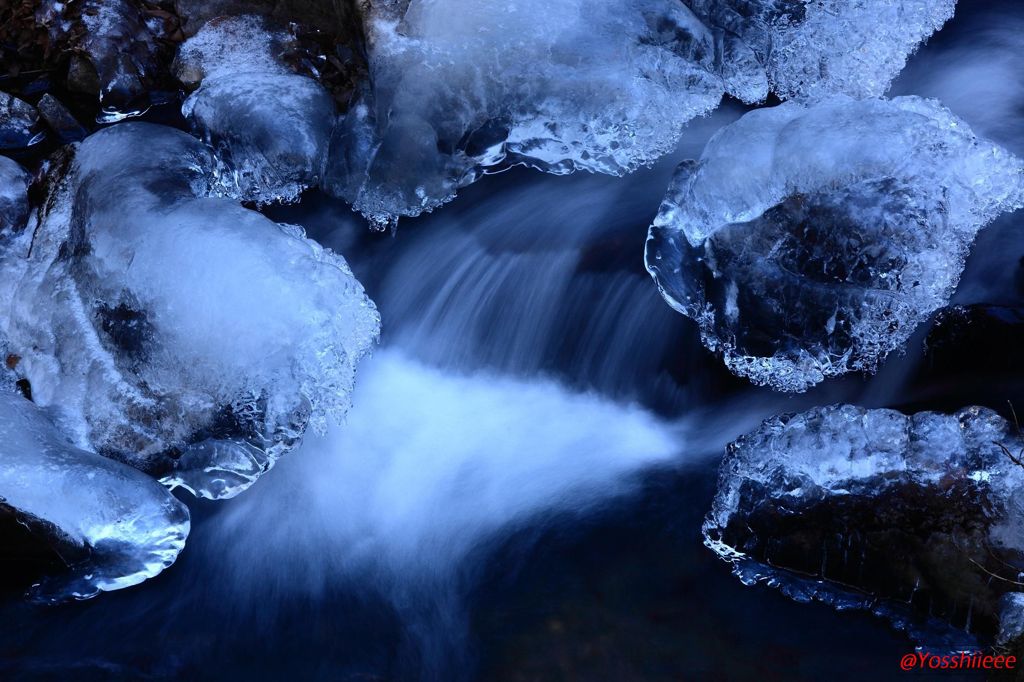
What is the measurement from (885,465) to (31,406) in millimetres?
3521

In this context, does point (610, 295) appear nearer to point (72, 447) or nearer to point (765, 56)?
point (765, 56)

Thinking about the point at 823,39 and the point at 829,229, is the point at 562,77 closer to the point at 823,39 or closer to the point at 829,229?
the point at 823,39

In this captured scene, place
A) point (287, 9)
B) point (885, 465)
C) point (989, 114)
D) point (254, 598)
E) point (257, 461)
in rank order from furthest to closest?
point (287, 9) → point (989, 114) → point (257, 461) → point (254, 598) → point (885, 465)

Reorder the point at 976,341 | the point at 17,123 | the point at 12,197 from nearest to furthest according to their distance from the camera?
the point at 976,341, the point at 12,197, the point at 17,123

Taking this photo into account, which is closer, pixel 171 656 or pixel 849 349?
pixel 171 656

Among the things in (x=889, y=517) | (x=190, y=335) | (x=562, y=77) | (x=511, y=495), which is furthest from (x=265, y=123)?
(x=889, y=517)

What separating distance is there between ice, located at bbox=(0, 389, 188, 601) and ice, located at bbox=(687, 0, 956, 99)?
3.72 meters

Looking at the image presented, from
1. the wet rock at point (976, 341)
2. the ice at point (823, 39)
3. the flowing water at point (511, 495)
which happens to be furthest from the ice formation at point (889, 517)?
the ice at point (823, 39)

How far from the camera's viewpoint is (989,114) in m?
4.54

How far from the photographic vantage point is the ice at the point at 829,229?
3.69m

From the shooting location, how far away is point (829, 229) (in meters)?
3.74

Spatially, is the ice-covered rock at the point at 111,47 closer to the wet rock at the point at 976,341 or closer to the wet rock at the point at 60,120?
the wet rock at the point at 60,120

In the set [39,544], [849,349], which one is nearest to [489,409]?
[849,349]

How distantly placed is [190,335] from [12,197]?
5.41 feet
